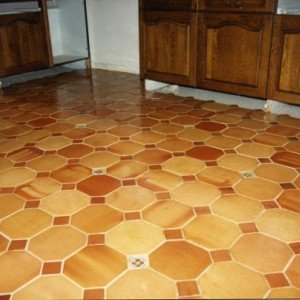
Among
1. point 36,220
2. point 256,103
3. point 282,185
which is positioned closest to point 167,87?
point 256,103

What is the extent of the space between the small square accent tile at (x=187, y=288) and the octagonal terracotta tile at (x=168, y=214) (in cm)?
39

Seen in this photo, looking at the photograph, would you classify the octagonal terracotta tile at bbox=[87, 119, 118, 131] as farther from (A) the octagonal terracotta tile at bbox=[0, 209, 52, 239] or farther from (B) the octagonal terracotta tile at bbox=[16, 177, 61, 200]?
(A) the octagonal terracotta tile at bbox=[0, 209, 52, 239]

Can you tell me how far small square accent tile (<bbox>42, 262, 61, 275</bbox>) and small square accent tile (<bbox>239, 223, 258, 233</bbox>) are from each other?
854 mm

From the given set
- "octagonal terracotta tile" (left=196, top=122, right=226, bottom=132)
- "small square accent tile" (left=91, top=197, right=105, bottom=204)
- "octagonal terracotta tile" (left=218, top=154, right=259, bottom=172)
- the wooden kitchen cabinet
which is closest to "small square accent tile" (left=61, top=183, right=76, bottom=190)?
"small square accent tile" (left=91, top=197, right=105, bottom=204)

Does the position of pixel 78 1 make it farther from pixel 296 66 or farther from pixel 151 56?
pixel 296 66

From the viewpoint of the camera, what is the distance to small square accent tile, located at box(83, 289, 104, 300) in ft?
4.80

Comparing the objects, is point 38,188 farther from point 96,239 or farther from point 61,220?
point 96,239

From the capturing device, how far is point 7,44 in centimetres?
429

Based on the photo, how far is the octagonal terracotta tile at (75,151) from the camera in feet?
8.91

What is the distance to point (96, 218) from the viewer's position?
77.5 inches

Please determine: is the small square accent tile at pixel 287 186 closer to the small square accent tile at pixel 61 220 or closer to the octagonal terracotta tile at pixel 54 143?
the small square accent tile at pixel 61 220

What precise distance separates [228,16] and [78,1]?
2.52 meters

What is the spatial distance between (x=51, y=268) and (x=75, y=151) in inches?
49.2

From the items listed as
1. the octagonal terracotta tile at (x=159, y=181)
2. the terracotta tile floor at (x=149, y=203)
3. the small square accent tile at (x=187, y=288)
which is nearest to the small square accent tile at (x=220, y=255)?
the terracotta tile floor at (x=149, y=203)
